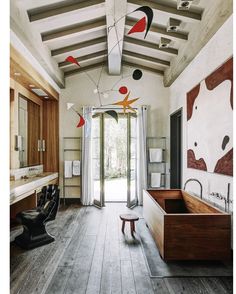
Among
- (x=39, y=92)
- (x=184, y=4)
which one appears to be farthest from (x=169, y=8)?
(x=39, y=92)

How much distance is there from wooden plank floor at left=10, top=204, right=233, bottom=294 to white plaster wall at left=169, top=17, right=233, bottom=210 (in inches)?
48.1

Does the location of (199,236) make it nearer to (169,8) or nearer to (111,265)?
(111,265)

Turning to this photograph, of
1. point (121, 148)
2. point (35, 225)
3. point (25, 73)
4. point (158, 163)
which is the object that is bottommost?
point (35, 225)

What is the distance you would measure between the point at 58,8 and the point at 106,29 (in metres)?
1.18

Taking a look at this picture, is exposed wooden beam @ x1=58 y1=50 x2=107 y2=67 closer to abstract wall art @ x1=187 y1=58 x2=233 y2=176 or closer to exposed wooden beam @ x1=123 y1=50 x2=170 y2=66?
exposed wooden beam @ x1=123 y1=50 x2=170 y2=66

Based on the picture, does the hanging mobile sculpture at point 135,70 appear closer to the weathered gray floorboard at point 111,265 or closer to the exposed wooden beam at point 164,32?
the exposed wooden beam at point 164,32

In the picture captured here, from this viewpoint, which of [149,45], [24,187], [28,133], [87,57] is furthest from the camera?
[87,57]

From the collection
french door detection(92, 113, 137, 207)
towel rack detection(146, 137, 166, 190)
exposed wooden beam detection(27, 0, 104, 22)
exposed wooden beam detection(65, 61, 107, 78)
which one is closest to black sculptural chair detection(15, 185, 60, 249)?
french door detection(92, 113, 137, 207)

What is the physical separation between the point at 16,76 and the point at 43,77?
0.72m

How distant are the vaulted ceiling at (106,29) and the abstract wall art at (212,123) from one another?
630 millimetres

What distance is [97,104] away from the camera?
6445 mm

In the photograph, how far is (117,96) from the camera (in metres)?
6.48

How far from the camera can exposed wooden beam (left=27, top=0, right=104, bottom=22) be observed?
3.57 meters
